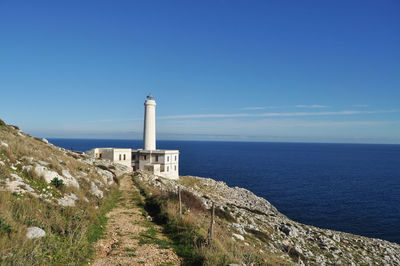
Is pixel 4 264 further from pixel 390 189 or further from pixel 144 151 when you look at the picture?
pixel 390 189

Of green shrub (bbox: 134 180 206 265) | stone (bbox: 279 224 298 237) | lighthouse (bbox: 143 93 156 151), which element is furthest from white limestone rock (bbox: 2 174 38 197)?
lighthouse (bbox: 143 93 156 151)

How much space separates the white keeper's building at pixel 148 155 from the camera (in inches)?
1925

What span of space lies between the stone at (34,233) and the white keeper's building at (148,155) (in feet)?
133

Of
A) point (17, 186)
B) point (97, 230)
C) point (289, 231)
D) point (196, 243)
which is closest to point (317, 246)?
point (289, 231)

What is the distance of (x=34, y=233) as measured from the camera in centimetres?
838

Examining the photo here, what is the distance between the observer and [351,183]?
232ft

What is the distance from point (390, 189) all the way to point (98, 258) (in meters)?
74.0

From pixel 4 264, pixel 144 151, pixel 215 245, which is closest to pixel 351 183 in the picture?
pixel 144 151

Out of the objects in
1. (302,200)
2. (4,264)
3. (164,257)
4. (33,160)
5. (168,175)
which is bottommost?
(302,200)

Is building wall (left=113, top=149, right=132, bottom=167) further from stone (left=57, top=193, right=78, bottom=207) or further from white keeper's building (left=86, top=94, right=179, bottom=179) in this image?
stone (left=57, top=193, right=78, bottom=207)

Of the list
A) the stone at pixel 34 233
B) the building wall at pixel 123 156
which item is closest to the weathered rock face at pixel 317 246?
the stone at pixel 34 233

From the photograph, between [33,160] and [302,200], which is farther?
[302,200]

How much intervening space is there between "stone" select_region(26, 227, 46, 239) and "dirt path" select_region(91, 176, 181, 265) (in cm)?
193

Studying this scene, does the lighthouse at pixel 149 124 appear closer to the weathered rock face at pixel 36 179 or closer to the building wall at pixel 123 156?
the building wall at pixel 123 156
